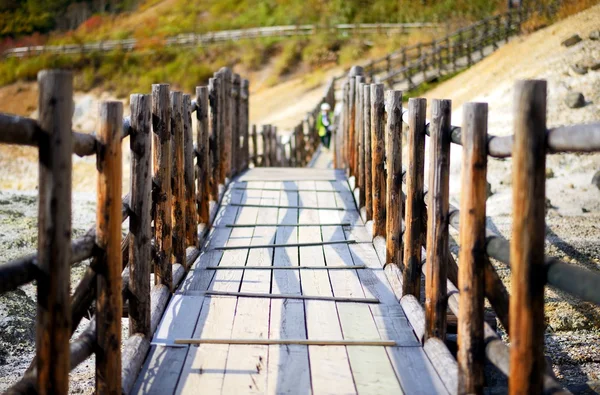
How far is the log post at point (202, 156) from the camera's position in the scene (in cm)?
758

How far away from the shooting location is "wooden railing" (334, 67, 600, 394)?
2.86 metres

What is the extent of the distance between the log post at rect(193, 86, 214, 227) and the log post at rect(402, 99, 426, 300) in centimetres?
300

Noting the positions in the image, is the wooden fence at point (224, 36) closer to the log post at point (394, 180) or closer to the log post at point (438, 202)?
the log post at point (394, 180)

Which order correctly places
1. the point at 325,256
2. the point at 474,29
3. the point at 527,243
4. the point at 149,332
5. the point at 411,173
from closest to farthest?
the point at 527,243 → the point at 149,332 → the point at 411,173 → the point at 325,256 → the point at 474,29

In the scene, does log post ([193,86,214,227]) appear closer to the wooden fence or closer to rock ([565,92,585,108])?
rock ([565,92,585,108])

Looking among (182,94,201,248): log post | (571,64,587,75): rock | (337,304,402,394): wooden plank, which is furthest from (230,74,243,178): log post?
(571,64,587,75): rock

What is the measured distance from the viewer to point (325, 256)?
260 inches

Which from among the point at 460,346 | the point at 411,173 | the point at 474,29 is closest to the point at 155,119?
the point at 411,173

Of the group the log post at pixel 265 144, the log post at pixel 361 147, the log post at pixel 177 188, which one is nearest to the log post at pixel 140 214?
the log post at pixel 177 188

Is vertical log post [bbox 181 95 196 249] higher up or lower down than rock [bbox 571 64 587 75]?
lower down

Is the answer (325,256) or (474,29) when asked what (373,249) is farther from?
(474,29)

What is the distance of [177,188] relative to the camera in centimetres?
596

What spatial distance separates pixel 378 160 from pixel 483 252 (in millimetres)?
3598

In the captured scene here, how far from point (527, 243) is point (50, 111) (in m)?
1.86
